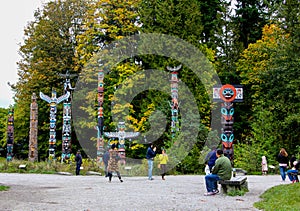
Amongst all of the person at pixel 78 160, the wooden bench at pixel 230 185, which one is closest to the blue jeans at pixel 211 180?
the wooden bench at pixel 230 185

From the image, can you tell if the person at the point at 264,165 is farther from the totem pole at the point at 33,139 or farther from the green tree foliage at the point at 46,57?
the green tree foliage at the point at 46,57

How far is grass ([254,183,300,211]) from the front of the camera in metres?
10.4

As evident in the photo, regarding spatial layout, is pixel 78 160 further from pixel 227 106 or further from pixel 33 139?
pixel 227 106

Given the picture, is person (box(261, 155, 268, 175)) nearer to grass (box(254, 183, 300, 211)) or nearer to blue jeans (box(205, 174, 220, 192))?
grass (box(254, 183, 300, 211))

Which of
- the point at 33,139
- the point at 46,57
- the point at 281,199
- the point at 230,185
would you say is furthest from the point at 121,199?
the point at 46,57

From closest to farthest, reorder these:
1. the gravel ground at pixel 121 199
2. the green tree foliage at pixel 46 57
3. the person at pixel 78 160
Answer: the gravel ground at pixel 121 199, the person at pixel 78 160, the green tree foliage at pixel 46 57

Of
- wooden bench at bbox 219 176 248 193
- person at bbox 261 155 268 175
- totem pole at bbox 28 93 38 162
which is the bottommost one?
wooden bench at bbox 219 176 248 193

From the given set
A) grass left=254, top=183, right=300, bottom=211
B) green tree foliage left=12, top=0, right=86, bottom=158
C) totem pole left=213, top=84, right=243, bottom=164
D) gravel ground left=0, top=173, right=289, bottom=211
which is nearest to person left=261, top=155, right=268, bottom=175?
totem pole left=213, top=84, right=243, bottom=164

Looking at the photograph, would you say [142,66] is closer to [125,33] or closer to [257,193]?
[125,33]

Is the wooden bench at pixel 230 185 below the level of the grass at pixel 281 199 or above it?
above

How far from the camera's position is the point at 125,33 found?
36250 mm

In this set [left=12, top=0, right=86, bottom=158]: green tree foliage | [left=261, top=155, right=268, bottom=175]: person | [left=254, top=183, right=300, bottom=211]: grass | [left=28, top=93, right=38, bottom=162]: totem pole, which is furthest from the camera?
[left=12, top=0, right=86, bottom=158]: green tree foliage

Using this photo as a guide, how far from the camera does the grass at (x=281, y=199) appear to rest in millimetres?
10383

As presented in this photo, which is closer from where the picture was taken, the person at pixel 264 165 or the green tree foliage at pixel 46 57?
the person at pixel 264 165
